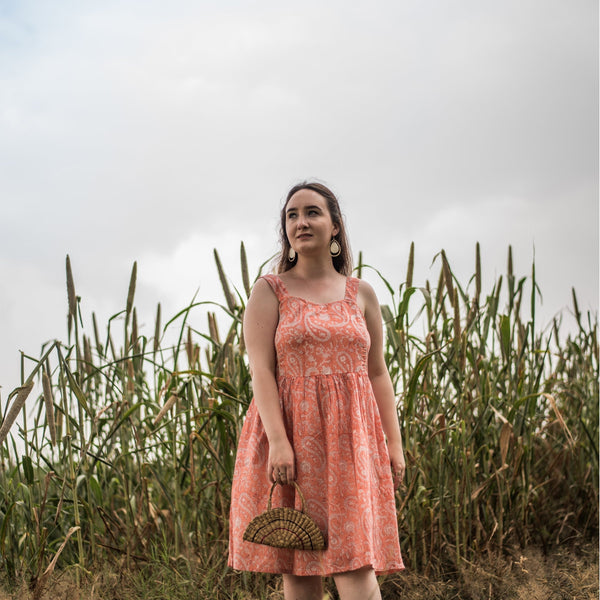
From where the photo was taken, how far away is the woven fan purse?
185 cm

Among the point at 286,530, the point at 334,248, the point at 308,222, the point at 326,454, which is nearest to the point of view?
the point at 286,530

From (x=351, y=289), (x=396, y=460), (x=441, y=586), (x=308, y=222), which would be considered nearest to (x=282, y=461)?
(x=396, y=460)

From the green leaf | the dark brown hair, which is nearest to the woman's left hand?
the dark brown hair

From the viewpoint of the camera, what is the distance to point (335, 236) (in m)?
2.26

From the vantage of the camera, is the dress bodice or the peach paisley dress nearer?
the peach paisley dress

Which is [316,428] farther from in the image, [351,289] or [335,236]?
[335,236]

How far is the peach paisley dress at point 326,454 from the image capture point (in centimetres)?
190

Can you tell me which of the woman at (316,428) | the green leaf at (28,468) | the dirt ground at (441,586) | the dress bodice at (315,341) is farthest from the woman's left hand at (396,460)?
the green leaf at (28,468)

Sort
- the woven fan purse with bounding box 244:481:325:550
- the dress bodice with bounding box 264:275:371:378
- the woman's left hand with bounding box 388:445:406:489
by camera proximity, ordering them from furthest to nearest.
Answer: the woman's left hand with bounding box 388:445:406:489, the dress bodice with bounding box 264:275:371:378, the woven fan purse with bounding box 244:481:325:550

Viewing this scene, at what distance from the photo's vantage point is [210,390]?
2.61 metres

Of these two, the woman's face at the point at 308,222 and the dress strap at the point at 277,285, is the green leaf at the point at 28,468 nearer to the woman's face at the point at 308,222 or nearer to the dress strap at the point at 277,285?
the dress strap at the point at 277,285

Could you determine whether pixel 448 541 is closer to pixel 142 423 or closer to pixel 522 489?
pixel 522 489

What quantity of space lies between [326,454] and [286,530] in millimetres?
236

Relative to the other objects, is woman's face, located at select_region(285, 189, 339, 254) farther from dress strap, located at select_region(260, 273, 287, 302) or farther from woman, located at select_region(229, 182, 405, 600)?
dress strap, located at select_region(260, 273, 287, 302)
